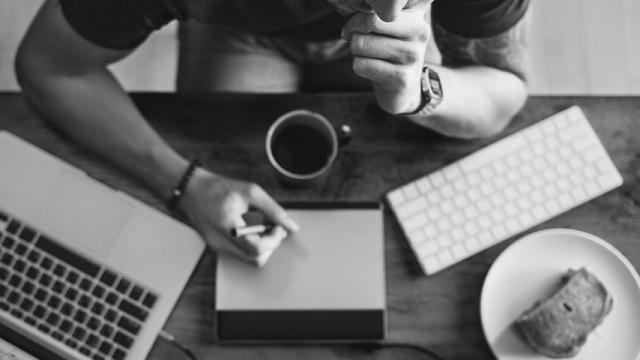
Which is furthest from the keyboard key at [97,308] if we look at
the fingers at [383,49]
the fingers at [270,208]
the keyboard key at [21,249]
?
the fingers at [383,49]

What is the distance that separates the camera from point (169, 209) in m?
0.99

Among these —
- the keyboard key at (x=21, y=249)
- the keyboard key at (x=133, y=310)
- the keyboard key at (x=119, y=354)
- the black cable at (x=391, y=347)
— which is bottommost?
the black cable at (x=391, y=347)

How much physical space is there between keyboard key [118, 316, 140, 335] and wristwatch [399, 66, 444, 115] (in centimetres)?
42

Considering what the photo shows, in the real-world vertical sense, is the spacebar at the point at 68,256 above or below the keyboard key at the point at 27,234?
below

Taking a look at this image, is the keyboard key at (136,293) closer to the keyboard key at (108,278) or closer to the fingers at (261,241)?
the keyboard key at (108,278)

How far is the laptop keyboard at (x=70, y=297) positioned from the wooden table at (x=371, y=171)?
5 cm

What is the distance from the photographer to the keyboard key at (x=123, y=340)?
3.10 ft

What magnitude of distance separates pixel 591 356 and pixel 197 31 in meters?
0.70

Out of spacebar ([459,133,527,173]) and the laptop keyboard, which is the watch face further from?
the laptop keyboard

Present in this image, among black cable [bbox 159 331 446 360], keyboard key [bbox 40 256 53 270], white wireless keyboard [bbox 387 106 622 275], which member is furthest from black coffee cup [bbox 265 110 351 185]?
keyboard key [bbox 40 256 53 270]

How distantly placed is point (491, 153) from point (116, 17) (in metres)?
0.49

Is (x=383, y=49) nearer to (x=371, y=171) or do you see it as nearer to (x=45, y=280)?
(x=371, y=171)

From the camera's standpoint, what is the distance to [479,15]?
0.90m

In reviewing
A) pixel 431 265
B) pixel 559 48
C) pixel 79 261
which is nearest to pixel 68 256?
pixel 79 261
